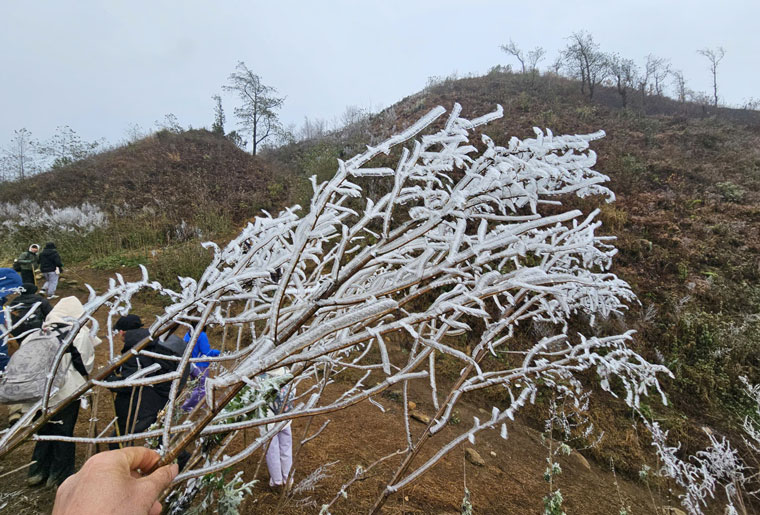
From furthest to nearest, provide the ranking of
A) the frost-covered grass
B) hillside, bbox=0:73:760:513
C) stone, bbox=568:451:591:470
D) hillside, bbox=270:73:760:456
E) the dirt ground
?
the frost-covered grass → hillside, bbox=270:73:760:456 → hillside, bbox=0:73:760:513 → stone, bbox=568:451:591:470 → the dirt ground

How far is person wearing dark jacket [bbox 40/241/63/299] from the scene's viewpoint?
799 centimetres

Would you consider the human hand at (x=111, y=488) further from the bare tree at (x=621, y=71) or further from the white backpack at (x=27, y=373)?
the bare tree at (x=621, y=71)

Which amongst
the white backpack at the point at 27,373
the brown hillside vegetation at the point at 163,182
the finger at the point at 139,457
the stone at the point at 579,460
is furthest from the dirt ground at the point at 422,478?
the brown hillside vegetation at the point at 163,182

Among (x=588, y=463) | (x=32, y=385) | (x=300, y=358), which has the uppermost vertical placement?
(x=300, y=358)

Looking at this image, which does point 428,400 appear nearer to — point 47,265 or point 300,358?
point 300,358

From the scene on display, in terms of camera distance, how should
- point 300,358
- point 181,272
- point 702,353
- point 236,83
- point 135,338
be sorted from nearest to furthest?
point 300,358 → point 135,338 → point 702,353 → point 181,272 → point 236,83

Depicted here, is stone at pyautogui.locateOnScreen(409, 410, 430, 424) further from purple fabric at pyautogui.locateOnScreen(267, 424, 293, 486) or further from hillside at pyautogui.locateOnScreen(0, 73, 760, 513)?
purple fabric at pyautogui.locateOnScreen(267, 424, 293, 486)

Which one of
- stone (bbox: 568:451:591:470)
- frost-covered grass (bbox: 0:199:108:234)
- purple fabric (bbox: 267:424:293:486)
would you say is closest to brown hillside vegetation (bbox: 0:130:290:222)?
frost-covered grass (bbox: 0:199:108:234)

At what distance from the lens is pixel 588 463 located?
14.3ft

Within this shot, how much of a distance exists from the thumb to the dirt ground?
1959 millimetres

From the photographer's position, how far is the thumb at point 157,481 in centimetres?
79

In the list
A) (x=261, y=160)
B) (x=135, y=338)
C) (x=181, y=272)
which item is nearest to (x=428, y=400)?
(x=135, y=338)

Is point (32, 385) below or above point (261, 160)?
below

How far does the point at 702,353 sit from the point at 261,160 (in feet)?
75.1
